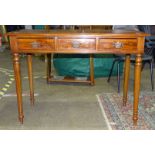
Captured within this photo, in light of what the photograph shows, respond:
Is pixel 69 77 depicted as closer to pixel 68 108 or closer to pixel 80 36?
pixel 68 108

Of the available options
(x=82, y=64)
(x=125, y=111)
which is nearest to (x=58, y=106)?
(x=125, y=111)

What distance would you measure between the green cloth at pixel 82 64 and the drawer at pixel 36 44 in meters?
1.70

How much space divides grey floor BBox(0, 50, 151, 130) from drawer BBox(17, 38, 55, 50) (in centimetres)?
72

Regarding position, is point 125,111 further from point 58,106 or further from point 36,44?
point 36,44

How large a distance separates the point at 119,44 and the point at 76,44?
1.15ft

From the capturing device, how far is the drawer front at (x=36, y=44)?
6.26ft

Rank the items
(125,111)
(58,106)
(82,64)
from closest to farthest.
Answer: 1. (125,111)
2. (58,106)
3. (82,64)

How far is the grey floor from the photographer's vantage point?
2158mm

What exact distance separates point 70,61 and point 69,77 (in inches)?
11.7

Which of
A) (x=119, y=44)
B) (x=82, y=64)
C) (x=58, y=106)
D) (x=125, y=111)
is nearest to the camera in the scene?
(x=119, y=44)

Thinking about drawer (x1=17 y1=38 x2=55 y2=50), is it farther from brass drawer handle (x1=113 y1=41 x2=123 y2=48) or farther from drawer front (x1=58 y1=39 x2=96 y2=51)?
brass drawer handle (x1=113 y1=41 x2=123 y2=48)

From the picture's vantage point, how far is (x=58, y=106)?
8.48 feet

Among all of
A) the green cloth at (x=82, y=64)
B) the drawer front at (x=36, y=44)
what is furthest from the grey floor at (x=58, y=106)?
the drawer front at (x=36, y=44)

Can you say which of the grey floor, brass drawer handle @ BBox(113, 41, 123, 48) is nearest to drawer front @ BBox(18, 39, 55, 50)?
brass drawer handle @ BBox(113, 41, 123, 48)
